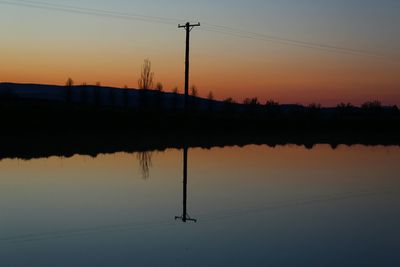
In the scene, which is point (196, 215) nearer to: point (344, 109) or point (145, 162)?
point (145, 162)

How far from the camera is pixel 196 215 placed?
10344 mm

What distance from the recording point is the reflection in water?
16.7 metres

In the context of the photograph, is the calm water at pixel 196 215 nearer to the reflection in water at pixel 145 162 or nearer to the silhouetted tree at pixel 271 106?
the reflection in water at pixel 145 162

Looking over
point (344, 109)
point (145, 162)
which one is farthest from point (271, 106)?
point (145, 162)

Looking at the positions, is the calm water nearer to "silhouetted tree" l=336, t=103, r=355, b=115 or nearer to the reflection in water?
the reflection in water

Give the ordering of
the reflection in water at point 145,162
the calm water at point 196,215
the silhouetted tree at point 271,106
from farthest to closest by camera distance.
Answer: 1. the silhouetted tree at point 271,106
2. the reflection in water at point 145,162
3. the calm water at point 196,215

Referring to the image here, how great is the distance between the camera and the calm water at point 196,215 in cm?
752

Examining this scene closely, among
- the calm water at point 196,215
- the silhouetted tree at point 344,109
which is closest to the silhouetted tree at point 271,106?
the silhouetted tree at point 344,109

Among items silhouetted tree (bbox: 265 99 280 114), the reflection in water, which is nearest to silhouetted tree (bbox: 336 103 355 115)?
silhouetted tree (bbox: 265 99 280 114)

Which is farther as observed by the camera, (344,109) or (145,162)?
(344,109)

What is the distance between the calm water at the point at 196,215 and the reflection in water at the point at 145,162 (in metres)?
0.15

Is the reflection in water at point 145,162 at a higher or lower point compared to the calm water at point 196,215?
higher

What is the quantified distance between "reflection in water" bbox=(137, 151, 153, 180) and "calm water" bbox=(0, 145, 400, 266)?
0.48 ft

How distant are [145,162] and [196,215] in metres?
9.86
